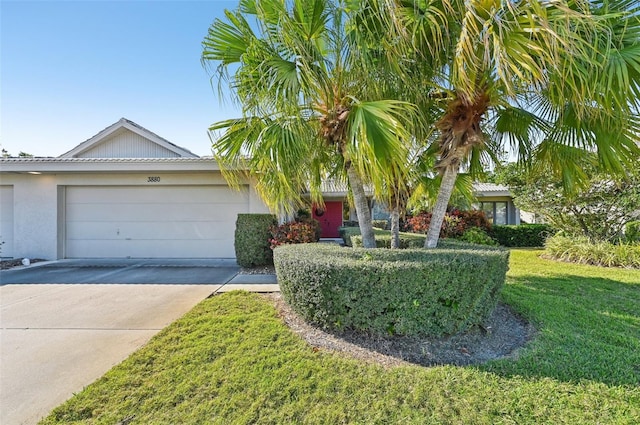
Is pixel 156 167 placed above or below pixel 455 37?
below

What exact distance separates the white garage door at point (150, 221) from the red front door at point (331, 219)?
924 centimetres

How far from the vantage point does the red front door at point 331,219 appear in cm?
1842

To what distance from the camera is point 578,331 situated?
389cm

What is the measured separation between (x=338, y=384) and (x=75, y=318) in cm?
455

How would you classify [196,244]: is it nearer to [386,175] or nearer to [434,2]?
[386,175]

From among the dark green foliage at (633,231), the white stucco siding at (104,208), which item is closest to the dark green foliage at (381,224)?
the white stucco siding at (104,208)

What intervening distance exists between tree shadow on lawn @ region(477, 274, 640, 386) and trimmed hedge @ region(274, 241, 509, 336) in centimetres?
69

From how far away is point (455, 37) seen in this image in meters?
3.63

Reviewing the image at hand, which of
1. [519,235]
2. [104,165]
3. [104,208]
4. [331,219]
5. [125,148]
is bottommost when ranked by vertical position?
[519,235]

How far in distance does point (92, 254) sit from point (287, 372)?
10.5m

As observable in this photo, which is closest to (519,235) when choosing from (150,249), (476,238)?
(476,238)

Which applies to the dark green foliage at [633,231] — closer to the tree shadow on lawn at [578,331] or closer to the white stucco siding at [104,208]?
the tree shadow on lawn at [578,331]

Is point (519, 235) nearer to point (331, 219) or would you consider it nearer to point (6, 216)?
point (331, 219)

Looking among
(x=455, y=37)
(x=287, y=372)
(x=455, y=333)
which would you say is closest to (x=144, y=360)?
(x=287, y=372)
